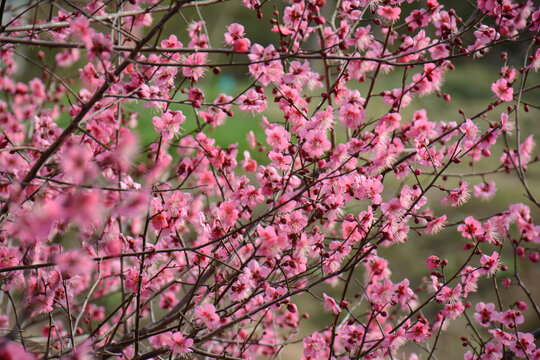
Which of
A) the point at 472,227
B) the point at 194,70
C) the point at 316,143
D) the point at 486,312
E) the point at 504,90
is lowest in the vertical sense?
the point at 486,312

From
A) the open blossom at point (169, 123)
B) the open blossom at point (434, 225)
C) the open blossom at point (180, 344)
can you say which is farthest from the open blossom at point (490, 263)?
the open blossom at point (169, 123)

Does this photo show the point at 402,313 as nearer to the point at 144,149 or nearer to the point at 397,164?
the point at 397,164

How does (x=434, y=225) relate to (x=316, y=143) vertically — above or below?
below

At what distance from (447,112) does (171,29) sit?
5950 mm

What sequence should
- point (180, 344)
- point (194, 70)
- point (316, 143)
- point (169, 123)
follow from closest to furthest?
point (180, 344), point (316, 143), point (169, 123), point (194, 70)

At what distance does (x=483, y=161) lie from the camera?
26.5 ft

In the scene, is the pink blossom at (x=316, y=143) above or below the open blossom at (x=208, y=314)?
above

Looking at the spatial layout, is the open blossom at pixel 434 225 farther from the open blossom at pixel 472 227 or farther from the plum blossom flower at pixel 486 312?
the plum blossom flower at pixel 486 312

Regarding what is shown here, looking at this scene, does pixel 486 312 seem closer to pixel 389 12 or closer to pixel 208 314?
pixel 208 314

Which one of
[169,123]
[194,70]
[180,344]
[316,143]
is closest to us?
[180,344]

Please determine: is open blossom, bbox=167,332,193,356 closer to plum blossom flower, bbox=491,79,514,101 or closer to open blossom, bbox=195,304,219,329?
open blossom, bbox=195,304,219,329

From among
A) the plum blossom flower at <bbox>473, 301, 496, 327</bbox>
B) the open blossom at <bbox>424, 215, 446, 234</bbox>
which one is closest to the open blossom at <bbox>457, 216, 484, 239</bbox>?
the open blossom at <bbox>424, 215, 446, 234</bbox>

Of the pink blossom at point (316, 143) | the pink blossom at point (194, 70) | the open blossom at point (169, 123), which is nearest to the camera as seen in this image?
the pink blossom at point (316, 143)

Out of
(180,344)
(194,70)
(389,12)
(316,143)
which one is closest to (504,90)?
(389,12)
